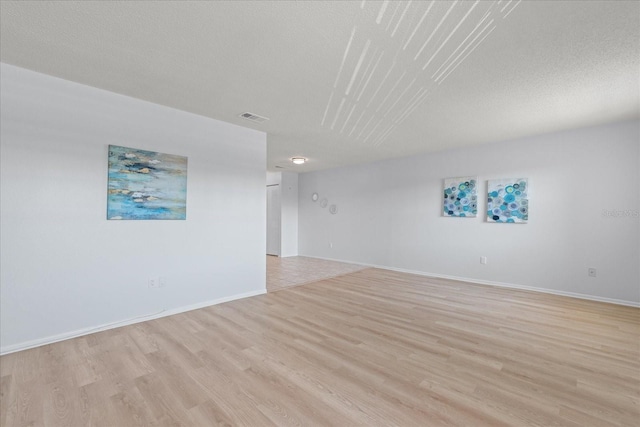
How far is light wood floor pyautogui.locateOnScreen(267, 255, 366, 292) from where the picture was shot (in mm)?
4922

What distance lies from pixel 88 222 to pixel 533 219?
19.2 ft

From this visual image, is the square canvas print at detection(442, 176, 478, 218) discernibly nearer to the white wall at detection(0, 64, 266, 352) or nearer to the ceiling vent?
the ceiling vent

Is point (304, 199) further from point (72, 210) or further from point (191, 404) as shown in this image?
point (191, 404)

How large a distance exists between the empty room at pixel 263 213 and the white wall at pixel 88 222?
17 mm

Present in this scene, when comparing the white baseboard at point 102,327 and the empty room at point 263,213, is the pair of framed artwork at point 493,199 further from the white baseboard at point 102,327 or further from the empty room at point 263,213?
the white baseboard at point 102,327

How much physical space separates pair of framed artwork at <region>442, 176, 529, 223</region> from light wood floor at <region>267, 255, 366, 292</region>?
2385 mm

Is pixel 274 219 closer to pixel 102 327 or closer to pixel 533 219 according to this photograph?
pixel 102 327

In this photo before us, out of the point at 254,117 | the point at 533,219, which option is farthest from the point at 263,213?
the point at 533,219

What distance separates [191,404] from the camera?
1.69 metres

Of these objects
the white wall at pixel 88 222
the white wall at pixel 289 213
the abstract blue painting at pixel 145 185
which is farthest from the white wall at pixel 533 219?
the abstract blue painting at pixel 145 185

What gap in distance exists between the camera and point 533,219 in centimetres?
439

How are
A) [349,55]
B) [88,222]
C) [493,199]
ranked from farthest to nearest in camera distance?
1. [493,199]
2. [88,222]
3. [349,55]

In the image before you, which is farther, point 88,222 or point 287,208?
point 287,208

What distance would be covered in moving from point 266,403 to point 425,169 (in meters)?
5.05
